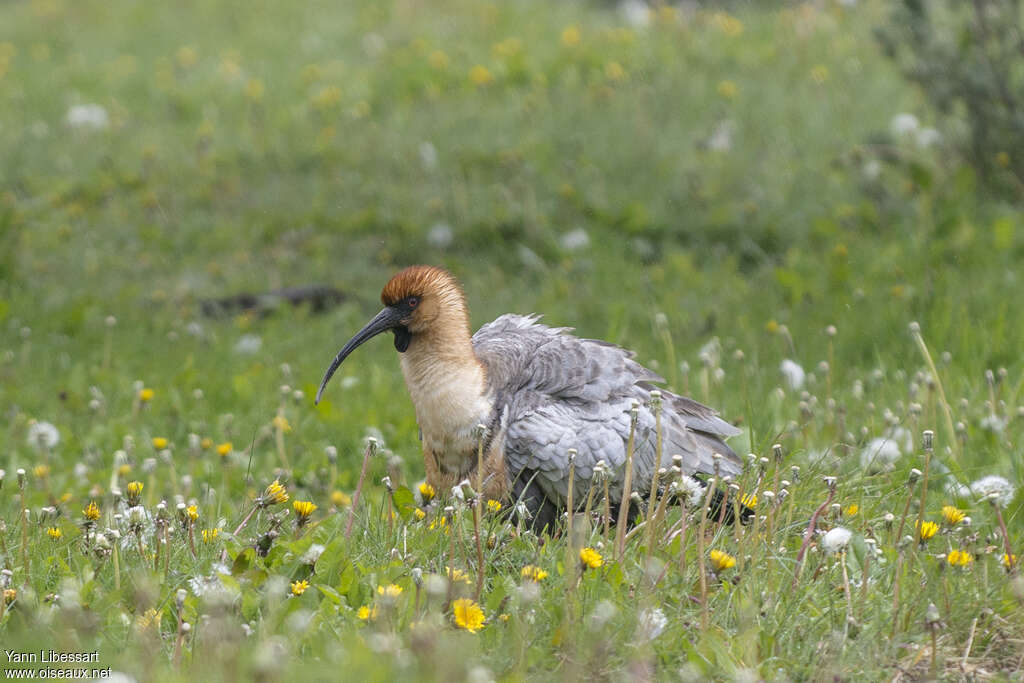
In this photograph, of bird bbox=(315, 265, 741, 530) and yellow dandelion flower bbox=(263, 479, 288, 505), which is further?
bird bbox=(315, 265, 741, 530)

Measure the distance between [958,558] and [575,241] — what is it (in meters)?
5.18

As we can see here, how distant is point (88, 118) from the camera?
1100cm

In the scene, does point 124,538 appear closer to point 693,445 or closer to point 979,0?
point 693,445

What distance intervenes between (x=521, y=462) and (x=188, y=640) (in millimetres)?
1554

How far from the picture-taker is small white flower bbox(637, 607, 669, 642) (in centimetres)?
327

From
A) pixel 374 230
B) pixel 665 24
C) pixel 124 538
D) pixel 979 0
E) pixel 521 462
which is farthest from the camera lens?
pixel 665 24

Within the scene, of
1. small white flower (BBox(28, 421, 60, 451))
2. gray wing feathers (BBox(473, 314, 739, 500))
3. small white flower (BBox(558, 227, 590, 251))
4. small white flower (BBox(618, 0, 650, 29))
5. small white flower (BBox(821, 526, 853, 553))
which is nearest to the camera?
small white flower (BBox(821, 526, 853, 553))

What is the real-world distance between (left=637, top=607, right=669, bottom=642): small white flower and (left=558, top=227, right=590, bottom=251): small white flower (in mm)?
5239

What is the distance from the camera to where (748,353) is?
6.73 meters

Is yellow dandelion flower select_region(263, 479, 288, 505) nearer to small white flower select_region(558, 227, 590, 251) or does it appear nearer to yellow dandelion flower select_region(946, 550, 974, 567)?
yellow dandelion flower select_region(946, 550, 974, 567)

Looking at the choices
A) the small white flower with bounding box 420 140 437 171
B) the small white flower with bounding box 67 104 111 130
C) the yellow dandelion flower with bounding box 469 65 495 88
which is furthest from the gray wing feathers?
the small white flower with bounding box 67 104 111 130

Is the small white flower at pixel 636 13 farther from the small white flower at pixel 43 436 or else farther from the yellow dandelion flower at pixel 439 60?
the small white flower at pixel 43 436

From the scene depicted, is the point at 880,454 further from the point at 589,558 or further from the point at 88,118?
the point at 88,118

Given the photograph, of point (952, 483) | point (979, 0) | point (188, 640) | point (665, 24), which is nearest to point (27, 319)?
point (188, 640)
